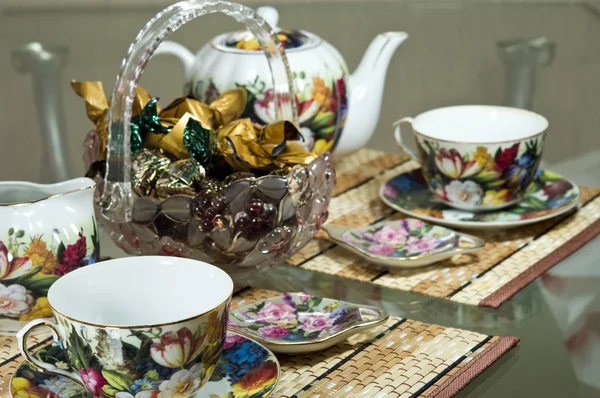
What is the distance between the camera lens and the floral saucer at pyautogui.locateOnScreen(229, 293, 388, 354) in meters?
0.52

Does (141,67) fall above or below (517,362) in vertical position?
above

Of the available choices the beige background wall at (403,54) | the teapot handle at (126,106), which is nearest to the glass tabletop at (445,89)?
the beige background wall at (403,54)

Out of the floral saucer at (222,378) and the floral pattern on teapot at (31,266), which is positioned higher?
the floral pattern on teapot at (31,266)

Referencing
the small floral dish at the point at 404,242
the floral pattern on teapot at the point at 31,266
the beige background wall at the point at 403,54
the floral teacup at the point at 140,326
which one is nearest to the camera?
the floral teacup at the point at 140,326

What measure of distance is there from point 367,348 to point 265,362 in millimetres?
80

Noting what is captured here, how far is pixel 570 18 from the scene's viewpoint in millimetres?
1536

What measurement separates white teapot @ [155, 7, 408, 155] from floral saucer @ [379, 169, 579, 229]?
7 centimetres

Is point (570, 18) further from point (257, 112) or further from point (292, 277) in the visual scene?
point (292, 277)

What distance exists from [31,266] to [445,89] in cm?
80

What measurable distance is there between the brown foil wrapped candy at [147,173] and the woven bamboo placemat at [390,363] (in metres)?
0.11

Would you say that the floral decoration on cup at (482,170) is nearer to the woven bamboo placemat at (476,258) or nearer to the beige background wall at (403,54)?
the woven bamboo placemat at (476,258)

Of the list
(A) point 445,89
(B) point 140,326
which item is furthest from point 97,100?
(A) point 445,89

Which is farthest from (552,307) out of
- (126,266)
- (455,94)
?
(455,94)

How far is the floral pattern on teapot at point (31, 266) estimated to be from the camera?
1.74 feet
